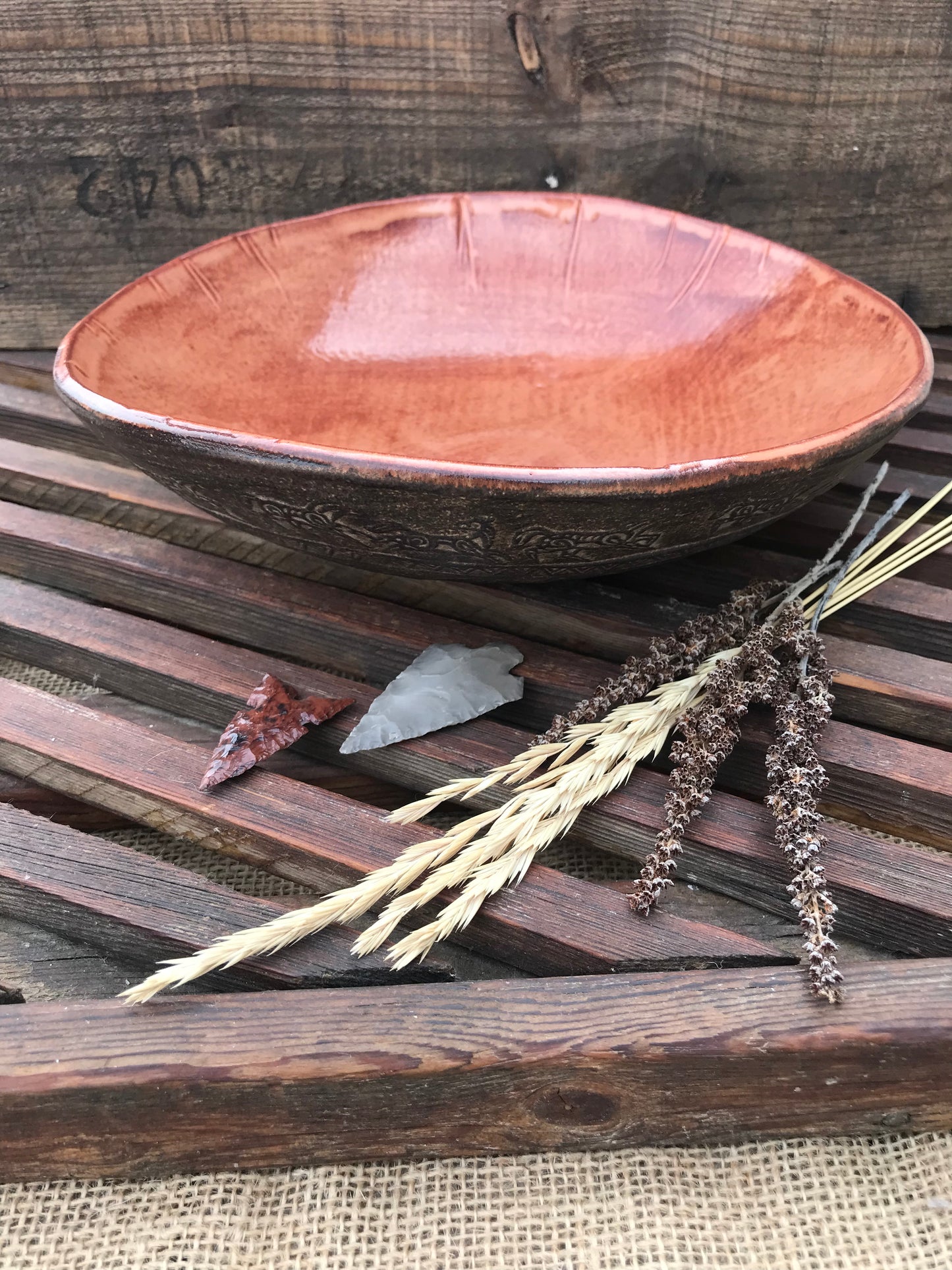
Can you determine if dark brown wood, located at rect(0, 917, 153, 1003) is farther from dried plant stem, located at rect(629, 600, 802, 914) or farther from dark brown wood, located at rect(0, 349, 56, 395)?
dark brown wood, located at rect(0, 349, 56, 395)

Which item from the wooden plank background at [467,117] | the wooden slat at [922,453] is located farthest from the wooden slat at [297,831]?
the wooden plank background at [467,117]

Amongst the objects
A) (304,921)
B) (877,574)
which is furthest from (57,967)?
(877,574)

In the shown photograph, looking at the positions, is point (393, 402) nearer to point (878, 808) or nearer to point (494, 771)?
point (494, 771)

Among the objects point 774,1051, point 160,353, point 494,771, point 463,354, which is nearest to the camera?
point 774,1051

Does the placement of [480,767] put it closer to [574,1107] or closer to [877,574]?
[574,1107]

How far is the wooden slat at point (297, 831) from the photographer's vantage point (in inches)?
22.2

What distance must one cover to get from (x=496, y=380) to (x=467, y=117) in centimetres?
38

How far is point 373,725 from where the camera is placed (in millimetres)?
683

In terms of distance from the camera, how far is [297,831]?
0.62m

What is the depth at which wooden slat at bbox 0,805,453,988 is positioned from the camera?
566 mm

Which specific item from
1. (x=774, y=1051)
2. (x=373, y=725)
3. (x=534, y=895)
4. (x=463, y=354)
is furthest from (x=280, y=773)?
(x=463, y=354)

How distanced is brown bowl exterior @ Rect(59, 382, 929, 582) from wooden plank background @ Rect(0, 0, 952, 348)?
646mm

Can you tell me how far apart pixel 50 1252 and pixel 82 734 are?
1.04ft

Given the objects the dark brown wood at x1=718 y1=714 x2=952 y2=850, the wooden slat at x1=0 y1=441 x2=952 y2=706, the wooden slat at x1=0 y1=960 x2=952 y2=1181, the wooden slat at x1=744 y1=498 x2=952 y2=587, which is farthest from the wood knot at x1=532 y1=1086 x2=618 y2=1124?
the wooden slat at x1=744 y1=498 x2=952 y2=587
